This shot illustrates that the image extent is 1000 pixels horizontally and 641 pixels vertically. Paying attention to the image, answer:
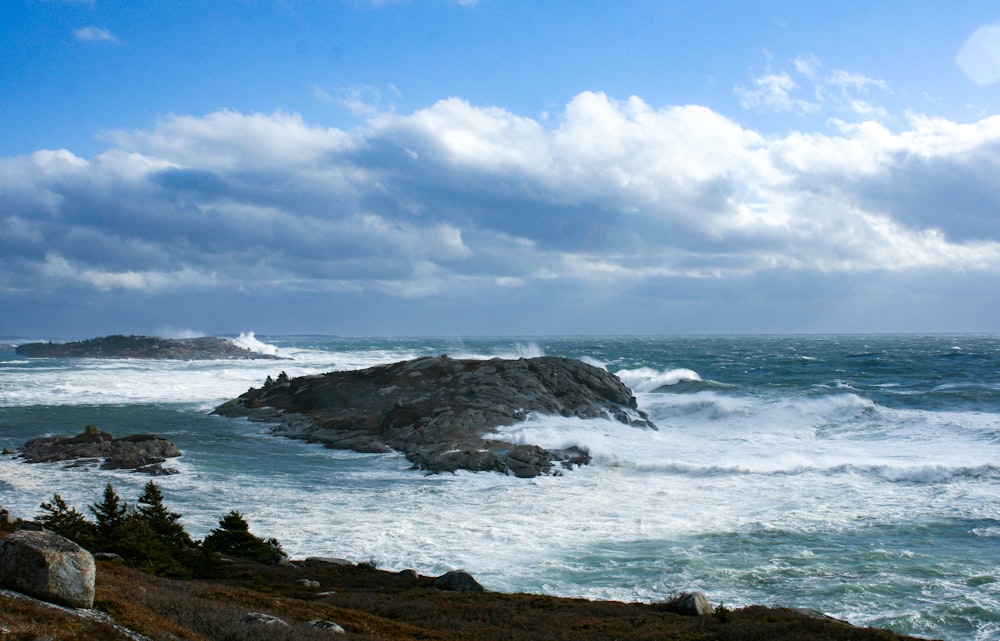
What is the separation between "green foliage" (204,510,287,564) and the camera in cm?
2069

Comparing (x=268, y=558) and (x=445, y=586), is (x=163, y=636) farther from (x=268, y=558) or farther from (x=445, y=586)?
(x=268, y=558)

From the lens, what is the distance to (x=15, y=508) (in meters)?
27.2

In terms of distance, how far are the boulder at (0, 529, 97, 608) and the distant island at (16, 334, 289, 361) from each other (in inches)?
5235

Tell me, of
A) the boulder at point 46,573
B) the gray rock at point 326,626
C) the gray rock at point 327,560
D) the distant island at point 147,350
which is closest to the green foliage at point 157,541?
the gray rock at point 327,560

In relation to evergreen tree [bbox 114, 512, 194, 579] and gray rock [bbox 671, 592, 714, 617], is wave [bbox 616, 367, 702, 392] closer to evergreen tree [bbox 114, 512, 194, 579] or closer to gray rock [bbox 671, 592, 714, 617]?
gray rock [bbox 671, 592, 714, 617]

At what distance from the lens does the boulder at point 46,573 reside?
9961 millimetres

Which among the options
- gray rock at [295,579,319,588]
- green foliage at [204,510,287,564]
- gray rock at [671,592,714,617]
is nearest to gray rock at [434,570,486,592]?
gray rock at [295,579,319,588]

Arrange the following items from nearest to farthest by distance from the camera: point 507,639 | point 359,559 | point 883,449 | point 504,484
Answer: point 507,639, point 359,559, point 504,484, point 883,449

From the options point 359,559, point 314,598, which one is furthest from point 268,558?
point 314,598

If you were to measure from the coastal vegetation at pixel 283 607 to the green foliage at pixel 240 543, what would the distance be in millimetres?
30

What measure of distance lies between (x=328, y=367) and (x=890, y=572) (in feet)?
326

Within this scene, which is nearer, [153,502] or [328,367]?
[153,502]

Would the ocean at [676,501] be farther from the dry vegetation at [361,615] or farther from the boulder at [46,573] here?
the boulder at [46,573]

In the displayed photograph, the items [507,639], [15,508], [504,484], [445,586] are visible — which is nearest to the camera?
[507,639]
